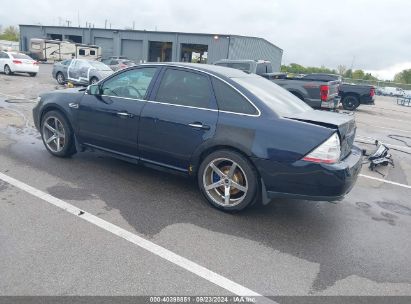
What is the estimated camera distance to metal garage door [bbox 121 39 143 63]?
42.3 meters

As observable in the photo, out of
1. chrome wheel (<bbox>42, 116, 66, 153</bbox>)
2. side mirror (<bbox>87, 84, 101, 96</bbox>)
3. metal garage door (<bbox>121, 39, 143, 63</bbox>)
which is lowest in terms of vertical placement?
chrome wheel (<bbox>42, 116, 66, 153</bbox>)

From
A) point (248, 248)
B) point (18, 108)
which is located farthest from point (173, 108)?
point (18, 108)

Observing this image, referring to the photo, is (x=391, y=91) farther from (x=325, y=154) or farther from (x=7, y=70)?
(x=325, y=154)

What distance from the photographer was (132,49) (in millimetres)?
42875

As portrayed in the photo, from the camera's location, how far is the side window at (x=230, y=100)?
3.91m

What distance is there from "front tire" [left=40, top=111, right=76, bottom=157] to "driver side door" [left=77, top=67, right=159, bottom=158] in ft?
1.16

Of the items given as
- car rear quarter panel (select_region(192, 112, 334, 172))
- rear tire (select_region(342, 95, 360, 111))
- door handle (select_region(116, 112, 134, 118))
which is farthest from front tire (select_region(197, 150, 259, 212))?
rear tire (select_region(342, 95, 360, 111))

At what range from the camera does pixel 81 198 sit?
4.18 metres

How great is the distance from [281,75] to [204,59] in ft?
108

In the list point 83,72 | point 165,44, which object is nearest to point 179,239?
point 83,72

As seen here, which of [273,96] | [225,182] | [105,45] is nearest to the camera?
[225,182]

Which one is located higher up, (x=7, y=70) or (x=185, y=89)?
(x=185, y=89)

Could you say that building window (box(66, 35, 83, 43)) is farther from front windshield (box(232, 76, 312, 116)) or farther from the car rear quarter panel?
the car rear quarter panel

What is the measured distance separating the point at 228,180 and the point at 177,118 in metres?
0.96
